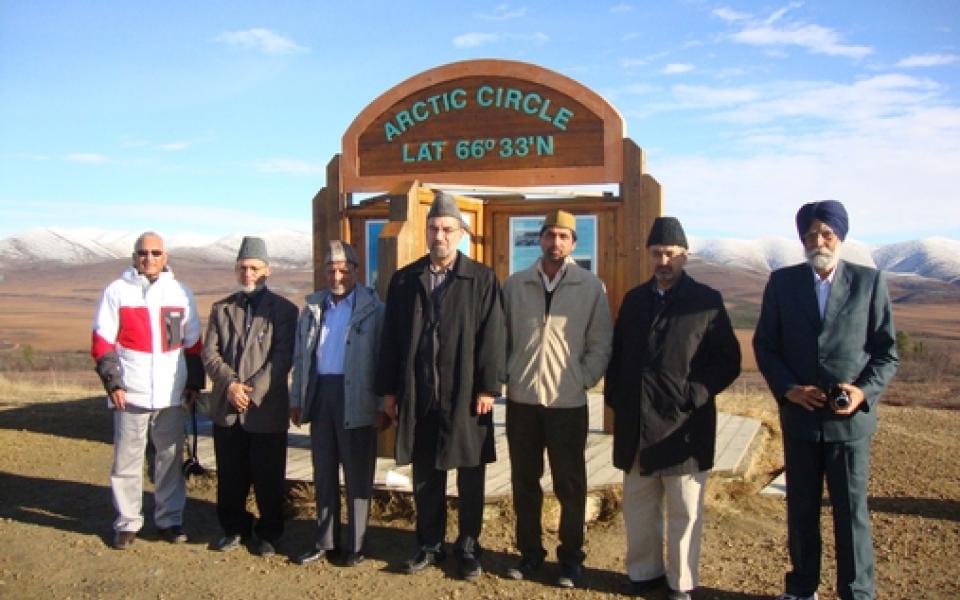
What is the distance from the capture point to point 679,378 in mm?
4348

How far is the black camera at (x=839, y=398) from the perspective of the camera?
404 cm

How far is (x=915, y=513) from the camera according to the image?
6.26 m

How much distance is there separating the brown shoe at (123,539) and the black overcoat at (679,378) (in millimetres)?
3384

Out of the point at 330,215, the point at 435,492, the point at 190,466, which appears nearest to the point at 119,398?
the point at 190,466

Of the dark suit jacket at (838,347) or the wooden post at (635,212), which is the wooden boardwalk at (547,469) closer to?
the wooden post at (635,212)

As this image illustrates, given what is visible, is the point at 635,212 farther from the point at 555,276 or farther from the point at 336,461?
the point at 336,461

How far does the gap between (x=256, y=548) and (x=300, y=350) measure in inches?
53.6

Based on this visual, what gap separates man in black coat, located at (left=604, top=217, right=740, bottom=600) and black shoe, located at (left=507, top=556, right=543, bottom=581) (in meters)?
0.79

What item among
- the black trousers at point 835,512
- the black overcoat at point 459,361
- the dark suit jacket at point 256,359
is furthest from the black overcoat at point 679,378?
the dark suit jacket at point 256,359

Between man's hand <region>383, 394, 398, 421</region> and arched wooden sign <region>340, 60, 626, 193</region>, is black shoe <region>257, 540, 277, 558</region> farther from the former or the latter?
arched wooden sign <region>340, 60, 626, 193</region>

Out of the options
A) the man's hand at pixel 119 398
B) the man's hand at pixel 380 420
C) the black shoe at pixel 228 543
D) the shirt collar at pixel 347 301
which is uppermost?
the shirt collar at pixel 347 301

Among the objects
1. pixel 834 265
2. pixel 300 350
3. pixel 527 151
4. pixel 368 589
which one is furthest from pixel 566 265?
pixel 527 151

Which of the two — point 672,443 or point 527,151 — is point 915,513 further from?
point 527,151

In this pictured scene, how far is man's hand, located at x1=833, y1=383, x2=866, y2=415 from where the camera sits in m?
4.04
